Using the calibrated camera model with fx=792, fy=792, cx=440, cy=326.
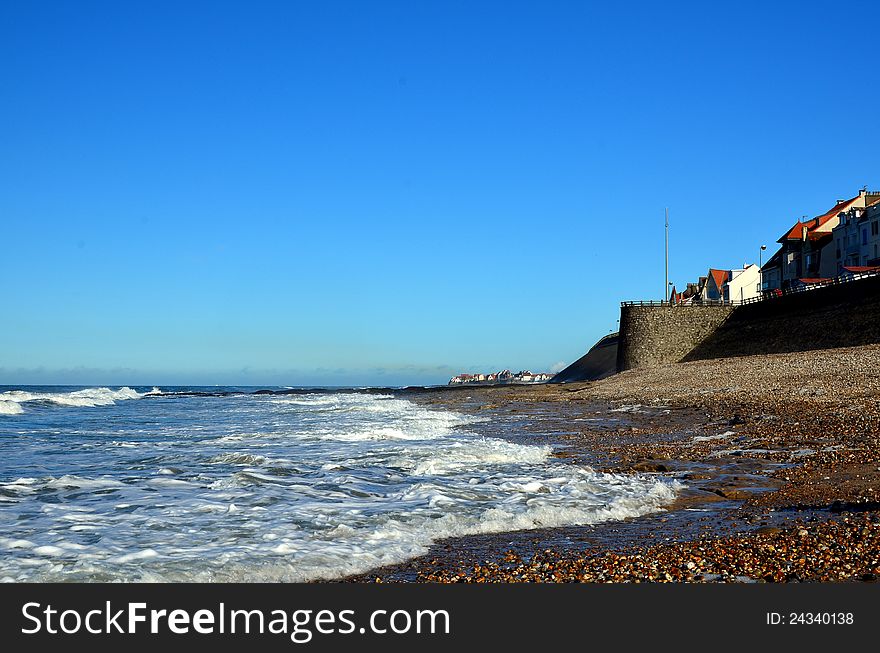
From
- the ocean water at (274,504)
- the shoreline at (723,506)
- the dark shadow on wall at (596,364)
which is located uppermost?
the dark shadow on wall at (596,364)

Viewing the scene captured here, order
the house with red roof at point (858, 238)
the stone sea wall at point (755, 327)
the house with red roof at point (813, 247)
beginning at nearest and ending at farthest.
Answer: the stone sea wall at point (755, 327) → the house with red roof at point (858, 238) → the house with red roof at point (813, 247)

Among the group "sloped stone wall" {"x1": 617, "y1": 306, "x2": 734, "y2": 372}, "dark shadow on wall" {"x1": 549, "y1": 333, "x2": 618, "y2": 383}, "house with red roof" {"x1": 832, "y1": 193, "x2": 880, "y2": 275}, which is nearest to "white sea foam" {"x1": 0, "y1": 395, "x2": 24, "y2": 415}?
"sloped stone wall" {"x1": 617, "y1": 306, "x2": 734, "y2": 372}

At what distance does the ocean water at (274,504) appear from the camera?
552 centimetres

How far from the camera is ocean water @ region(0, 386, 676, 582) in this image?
217 inches

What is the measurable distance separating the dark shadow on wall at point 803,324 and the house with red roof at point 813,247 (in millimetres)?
13186

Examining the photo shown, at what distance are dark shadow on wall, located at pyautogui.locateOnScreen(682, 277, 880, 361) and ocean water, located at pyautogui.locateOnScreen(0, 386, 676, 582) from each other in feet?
87.7

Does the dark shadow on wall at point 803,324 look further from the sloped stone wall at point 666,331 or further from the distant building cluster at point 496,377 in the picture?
the distant building cluster at point 496,377

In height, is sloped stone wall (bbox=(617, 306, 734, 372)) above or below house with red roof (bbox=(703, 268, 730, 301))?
below

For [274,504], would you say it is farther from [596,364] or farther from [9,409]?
[596,364]

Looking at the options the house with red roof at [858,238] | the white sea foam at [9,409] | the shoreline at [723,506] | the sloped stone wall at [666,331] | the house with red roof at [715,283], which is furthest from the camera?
the house with red roof at [715,283]

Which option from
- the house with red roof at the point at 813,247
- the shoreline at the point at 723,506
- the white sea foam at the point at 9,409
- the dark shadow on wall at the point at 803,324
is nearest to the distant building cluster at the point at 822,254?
the house with red roof at the point at 813,247

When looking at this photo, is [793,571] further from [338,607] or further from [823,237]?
[823,237]

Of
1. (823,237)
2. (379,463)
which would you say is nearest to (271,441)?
(379,463)

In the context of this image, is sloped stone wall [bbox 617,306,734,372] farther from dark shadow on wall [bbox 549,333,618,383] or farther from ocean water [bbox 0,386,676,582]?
ocean water [bbox 0,386,676,582]
